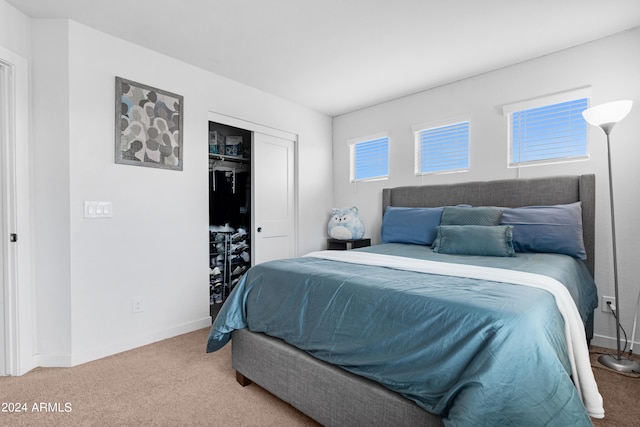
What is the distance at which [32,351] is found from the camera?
2.25 m

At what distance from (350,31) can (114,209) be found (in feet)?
7.49

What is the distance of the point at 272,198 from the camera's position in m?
3.81

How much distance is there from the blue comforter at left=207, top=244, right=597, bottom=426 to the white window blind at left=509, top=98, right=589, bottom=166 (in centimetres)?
128

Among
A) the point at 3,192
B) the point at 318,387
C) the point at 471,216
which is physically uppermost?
the point at 3,192

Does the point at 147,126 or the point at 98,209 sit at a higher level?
the point at 147,126

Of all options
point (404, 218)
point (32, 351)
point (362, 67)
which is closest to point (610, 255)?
point (404, 218)

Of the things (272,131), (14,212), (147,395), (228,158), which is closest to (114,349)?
A: (147,395)

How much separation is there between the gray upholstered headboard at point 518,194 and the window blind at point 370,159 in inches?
17.4

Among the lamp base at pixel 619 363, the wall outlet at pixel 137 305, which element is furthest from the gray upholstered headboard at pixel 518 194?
the wall outlet at pixel 137 305

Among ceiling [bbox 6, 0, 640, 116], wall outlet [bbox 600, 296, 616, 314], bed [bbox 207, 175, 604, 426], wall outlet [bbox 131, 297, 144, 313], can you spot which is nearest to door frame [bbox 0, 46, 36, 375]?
ceiling [bbox 6, 0, 640, 116]

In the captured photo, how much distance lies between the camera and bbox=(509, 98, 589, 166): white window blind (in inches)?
105

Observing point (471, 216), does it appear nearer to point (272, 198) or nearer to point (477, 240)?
point (477, 240)

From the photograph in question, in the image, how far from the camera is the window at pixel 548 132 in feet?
8.77

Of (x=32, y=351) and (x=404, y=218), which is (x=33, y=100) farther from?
(x=404, y=218)
